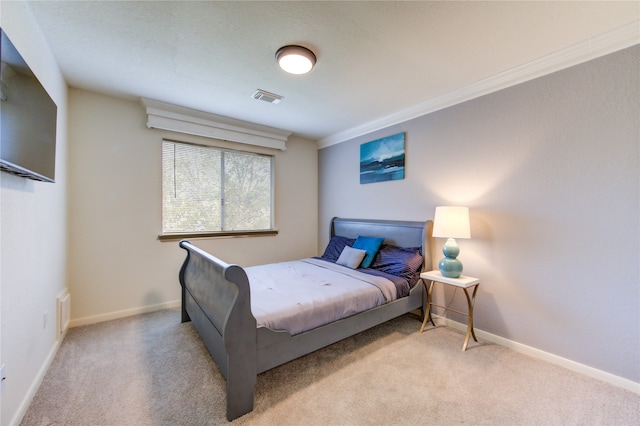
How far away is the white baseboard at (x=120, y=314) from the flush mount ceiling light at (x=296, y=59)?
3010mm

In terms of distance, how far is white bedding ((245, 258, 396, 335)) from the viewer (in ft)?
5.92

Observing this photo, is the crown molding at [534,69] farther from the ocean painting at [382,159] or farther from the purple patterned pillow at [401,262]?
the purple patterned pillow at [401,262]

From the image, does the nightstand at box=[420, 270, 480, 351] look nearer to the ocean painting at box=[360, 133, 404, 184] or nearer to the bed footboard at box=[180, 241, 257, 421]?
the ocean painting at box=[360, 133, 404, 184]

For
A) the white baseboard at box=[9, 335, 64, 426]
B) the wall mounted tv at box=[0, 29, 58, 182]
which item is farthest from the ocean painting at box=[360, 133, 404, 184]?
the white baseboard at box=[9, 335, 64, 426]

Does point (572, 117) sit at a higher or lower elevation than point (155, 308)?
higher

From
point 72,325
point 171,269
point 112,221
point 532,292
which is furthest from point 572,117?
point 72,325

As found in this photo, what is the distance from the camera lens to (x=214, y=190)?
11.6 ft

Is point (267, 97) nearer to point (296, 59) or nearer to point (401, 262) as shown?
point (296, 59)

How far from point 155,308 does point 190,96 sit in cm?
250

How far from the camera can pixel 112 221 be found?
2.87 metres

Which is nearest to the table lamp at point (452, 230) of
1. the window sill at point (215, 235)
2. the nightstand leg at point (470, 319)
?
the nightstand leg at point (470, 319)

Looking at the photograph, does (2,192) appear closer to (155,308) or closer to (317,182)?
(155,308)

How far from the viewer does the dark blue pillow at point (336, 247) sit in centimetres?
356

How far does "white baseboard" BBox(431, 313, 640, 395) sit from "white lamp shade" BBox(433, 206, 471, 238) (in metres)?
1.01
